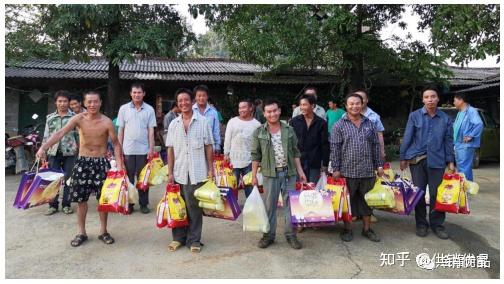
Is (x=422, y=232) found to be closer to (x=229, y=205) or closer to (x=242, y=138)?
(x=229, y=205)

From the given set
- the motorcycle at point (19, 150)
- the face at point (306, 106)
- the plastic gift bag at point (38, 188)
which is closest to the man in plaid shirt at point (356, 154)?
the face at point (306, 106)

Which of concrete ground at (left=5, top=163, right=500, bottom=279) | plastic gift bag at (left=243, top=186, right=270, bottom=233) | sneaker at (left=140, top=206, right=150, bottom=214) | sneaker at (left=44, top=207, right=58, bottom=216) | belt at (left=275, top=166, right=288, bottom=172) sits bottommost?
concrete ground at (left=5, top=163, right=500, bottom=279)

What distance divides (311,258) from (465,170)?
3.67 meters

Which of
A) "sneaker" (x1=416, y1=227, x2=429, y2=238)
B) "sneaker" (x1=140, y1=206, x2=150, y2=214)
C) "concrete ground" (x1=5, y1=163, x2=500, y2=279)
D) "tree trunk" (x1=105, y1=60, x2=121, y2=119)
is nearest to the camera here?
"concrete ground" (x1=5, y1=163, x2=500, y2=279)

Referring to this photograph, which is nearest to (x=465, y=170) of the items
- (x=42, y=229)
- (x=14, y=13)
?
(x=42, y=229)

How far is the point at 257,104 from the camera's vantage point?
7648mm

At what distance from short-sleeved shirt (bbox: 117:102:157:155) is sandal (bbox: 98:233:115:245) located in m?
1.18

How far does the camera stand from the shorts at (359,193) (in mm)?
3664

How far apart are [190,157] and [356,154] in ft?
5.02

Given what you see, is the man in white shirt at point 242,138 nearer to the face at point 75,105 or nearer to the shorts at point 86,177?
the shorts at point 86,177

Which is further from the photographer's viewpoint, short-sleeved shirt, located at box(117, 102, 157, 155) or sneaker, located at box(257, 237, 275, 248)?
short-sleeved shirt, located at box(117, 102, 157, 155)

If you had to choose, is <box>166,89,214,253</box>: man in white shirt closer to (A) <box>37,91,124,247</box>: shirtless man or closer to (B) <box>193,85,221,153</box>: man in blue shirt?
(A) <box>37,91,124,247</box>: shirtless man

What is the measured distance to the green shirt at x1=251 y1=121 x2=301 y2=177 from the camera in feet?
11.4

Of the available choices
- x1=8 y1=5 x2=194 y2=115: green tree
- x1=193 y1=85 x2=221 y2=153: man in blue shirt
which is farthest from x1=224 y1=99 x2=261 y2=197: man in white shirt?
x1=8 y1=5 x2=194 y2=115: green tree
